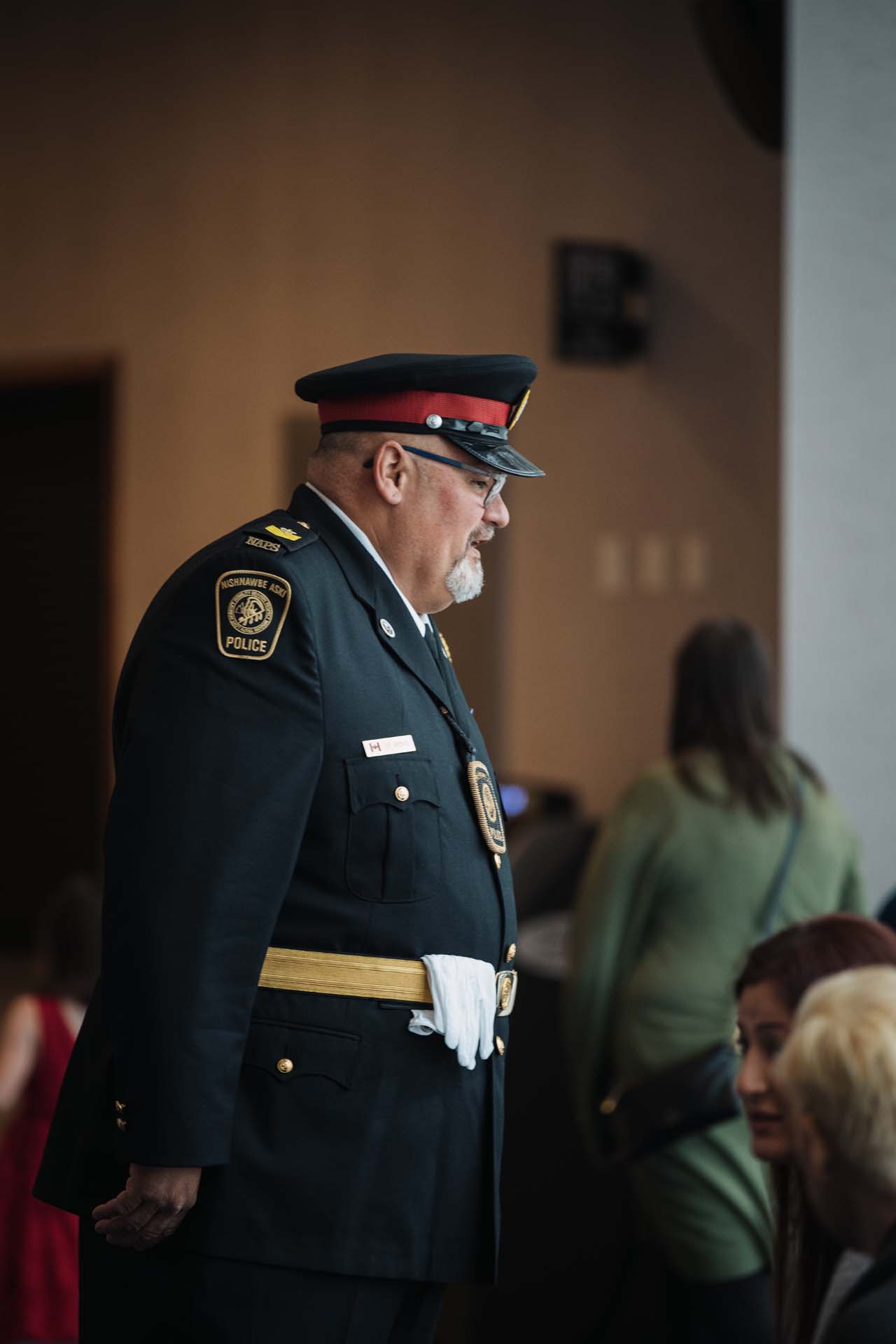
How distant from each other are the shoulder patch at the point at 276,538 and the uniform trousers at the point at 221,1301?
1.87 ft

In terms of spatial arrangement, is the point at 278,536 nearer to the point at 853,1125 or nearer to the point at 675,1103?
the point at 853,1125

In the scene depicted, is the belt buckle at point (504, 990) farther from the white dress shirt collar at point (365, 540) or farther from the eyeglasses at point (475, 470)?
the eyeglasses at point (475, 470)

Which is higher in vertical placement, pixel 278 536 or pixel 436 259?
pixel 436 259

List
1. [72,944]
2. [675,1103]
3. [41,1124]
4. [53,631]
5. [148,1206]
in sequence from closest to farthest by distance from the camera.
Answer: [148,1206], [675,1103], [41,1124], [72,944], [53,631]

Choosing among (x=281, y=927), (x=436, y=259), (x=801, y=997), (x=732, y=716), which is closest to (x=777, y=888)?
(x=732, y=716)

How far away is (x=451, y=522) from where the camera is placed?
1468mm

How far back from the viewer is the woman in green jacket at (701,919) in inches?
90.3

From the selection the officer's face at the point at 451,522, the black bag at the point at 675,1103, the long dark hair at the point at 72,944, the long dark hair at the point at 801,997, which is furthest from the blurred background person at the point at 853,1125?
the long dark hair at the point at 72,944

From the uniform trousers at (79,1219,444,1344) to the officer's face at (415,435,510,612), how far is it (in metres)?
0.59

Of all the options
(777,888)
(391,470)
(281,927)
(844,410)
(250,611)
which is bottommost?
(777,888)

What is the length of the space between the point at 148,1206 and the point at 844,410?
6.69ft

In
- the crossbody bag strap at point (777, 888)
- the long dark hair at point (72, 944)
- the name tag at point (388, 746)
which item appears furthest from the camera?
the long dark hair at point (72, 944)

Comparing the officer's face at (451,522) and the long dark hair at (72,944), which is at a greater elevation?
the officer's face at (451,522)

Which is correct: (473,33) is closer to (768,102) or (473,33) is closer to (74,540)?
(768,102)
